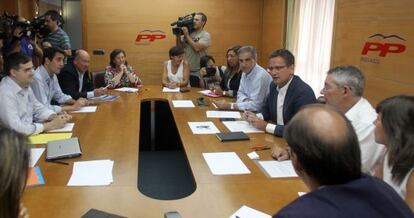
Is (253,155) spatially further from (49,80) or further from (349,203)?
(49,80)

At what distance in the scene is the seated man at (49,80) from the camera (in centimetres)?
336

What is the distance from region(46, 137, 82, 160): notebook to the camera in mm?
2254

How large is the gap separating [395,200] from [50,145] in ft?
6.59

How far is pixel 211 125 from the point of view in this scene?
309 cm

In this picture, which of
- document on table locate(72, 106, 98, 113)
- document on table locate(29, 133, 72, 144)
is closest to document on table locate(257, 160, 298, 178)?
document on table locate(29, 133, 72, 144)

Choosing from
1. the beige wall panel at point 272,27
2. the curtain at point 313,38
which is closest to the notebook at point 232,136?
the curtain at point 313,38

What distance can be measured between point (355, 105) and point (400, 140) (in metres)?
0.70

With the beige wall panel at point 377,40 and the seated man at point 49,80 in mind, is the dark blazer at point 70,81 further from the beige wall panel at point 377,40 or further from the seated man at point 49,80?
the beige wall panel at point 377,40

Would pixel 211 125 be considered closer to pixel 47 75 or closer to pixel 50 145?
pixel 50 145

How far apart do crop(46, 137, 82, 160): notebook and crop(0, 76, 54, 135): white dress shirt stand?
24 cm

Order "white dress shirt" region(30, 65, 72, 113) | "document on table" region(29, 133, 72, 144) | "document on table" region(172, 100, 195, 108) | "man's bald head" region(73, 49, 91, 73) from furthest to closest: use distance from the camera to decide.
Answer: "man's bald head" region(73, 49, 91, 73)
"document on table" region(172, 100, 195, 108)
"white dress shirt" region(30, 65, 72, 113)
"document on table" region(29, 133, 72, 144)

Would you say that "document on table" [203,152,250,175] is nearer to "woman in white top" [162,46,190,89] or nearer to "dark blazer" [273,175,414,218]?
"dark blazer" [273,175,414,218]

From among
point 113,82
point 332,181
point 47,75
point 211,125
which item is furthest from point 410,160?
point 113,82

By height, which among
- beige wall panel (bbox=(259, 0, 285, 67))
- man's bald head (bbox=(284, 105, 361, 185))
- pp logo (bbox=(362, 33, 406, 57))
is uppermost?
beige wall panel (bbox=(259, 0, 285, 67))
